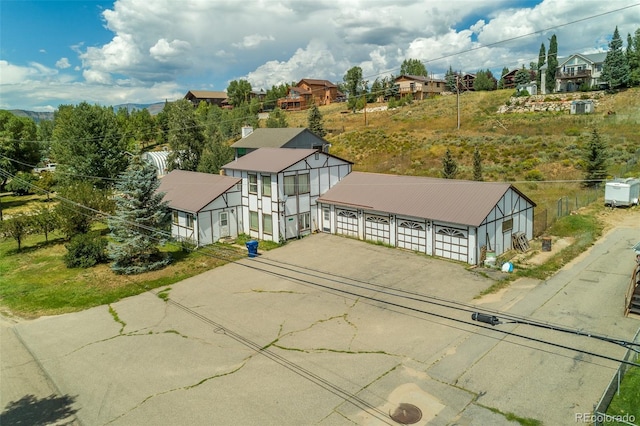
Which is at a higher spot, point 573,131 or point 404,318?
point 573,131

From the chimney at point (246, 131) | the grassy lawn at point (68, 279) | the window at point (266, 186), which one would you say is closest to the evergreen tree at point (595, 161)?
the window at point (266, 186)

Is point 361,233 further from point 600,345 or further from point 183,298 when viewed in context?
point 600,345

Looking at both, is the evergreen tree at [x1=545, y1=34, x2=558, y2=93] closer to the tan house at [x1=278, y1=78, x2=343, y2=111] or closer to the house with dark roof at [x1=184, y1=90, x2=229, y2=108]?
the tan house at [x1=278, y1=78, x2=343, y2=111]

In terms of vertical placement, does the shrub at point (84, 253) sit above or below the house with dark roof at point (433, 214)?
below

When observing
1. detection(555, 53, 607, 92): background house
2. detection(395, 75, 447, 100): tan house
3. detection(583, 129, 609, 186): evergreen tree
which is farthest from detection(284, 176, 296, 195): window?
detection(395, 75, 447, 100): tan house

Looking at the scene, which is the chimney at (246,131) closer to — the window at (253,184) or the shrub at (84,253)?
the window at (253,184)

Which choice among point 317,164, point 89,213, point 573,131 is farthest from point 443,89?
point 89,213
